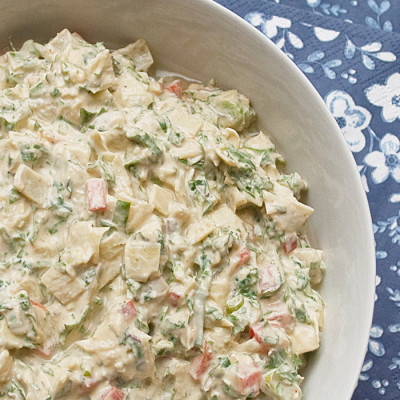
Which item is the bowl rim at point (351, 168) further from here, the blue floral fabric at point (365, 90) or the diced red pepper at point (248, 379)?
the blue floral fabric at point (365, 90)

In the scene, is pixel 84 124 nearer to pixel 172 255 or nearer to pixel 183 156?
pixel 183 156

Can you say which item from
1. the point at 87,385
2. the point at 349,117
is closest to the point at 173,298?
the point at 87,385

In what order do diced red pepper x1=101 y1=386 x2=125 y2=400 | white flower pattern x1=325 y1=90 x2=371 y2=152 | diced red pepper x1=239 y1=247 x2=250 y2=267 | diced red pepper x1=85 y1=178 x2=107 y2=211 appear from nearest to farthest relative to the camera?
diced red pepper x1=101 y1=386 x2=125 y2=400 < diced red pepper x1=85 y1=178 x2=107 y2=211 < diced red pepper x1=239 y1=247 x2=250 y2=267 < white flower pattern x1=325 y1=90 x2=371 y2=152

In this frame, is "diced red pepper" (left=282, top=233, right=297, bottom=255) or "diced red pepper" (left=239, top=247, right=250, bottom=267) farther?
"diced red pepper" (left=282, top=233, right=297, bottom=255)

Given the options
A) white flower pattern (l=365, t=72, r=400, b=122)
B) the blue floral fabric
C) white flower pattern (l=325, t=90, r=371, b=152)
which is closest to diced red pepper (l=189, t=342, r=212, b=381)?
the blue floral fabric

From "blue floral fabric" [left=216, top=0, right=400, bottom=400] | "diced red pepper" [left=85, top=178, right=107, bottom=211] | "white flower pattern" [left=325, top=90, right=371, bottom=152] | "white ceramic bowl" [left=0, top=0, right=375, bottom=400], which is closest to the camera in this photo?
"diced red pepper" [left=85, top=178, right=107, bottom=211]

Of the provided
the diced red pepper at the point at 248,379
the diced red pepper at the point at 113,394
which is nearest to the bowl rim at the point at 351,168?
the diced red pepper at the point at 248,379

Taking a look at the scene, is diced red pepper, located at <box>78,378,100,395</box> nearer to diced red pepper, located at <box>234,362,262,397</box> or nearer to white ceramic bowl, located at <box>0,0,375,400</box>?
diced red pepper, located at <box>234,362,262,397</box>
